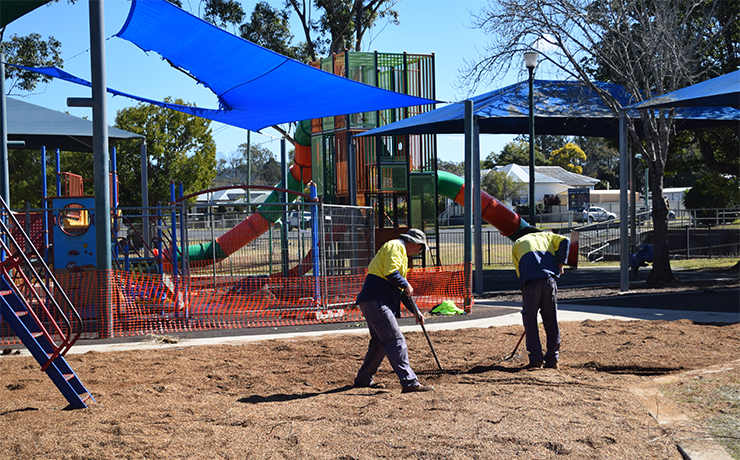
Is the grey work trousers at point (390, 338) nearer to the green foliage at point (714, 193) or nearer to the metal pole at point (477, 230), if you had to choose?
the metal pole at point (477, 230)

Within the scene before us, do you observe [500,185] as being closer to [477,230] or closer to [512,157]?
[512,157]

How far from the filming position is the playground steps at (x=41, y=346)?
6.39 m

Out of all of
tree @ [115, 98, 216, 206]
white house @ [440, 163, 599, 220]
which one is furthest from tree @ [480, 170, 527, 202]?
tree @ [115, 98, 216, 206]

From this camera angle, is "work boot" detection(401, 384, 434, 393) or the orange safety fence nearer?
"work boot" detection(401, 384, 434, 393)

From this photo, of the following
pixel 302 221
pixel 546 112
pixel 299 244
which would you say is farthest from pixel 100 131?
pixel 546 112

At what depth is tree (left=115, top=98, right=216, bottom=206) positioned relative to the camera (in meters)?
35.1

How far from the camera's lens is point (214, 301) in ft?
44.0

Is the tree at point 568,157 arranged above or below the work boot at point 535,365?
above

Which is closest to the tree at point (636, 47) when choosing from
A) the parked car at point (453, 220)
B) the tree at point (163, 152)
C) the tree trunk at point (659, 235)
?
the tree trunk at point (659, 235)

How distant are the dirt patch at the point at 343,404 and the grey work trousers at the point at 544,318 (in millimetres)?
262

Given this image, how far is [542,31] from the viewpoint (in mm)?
16516

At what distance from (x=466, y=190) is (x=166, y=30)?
6.73 m

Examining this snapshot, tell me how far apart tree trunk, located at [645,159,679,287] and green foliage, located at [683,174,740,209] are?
9.34 m

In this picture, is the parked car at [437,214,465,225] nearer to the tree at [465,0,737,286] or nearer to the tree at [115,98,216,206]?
the tree at [115,98,216,206]
